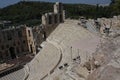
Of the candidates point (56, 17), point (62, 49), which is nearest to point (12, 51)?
point (56, 17)

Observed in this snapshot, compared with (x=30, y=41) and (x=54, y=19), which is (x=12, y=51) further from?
(x=54, y=19)

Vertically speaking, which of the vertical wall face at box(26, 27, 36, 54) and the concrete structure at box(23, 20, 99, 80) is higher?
the concrete structure at box(23, 20, 99, 80)

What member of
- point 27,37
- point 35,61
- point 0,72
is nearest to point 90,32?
point 35,61

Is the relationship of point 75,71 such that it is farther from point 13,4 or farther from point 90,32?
point 13,4

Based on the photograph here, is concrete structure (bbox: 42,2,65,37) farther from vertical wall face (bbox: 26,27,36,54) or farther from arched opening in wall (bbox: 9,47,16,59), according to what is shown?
arched opening in wall (bbox: 9,47,16,59)

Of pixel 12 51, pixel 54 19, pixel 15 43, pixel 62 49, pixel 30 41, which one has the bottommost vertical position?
pixel 12 51

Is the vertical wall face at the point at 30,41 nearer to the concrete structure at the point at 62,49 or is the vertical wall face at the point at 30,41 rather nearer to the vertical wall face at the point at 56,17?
the vertical wall face at the point at 56,17

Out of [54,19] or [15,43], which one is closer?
[54,19]

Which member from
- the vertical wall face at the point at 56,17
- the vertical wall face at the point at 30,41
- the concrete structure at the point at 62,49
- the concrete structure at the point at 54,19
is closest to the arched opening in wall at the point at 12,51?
the vertical wall face at the point at 30,41

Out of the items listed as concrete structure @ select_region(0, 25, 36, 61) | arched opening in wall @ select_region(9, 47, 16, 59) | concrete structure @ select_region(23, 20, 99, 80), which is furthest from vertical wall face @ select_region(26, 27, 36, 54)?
concrete structure @ select_region(23, 20, 99, 80)
